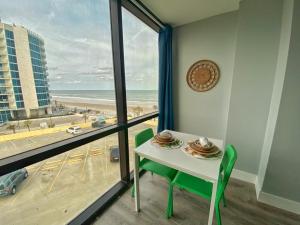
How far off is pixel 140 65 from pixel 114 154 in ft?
4.83

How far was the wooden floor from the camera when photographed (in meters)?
1.39

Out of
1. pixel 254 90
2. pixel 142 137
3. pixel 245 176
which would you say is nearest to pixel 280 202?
pixel 245 176

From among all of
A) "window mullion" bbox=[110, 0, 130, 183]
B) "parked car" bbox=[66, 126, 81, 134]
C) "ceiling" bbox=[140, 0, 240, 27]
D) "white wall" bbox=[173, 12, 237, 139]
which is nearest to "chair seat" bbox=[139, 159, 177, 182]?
"window mullion" bbox=[110, 0, 130, 183]

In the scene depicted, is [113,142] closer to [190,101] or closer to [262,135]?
[190,101]

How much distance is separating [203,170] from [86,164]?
4.07ft

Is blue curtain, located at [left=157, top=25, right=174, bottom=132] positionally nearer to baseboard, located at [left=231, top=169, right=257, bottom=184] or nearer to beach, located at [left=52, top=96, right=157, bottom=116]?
beach, located at [left=52, top=96, right=157, bottom=116]

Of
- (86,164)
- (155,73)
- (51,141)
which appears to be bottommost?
(86,164)

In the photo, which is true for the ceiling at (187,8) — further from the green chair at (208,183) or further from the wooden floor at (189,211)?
the wooden floor at (189,211)

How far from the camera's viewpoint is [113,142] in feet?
5.91

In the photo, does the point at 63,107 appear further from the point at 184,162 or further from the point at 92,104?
the point at 184,162

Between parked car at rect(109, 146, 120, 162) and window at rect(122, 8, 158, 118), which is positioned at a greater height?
window at rect(122, 8, 158, 118)

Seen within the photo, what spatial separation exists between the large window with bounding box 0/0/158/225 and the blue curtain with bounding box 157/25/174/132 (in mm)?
557

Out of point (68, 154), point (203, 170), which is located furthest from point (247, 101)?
point (68, 154)

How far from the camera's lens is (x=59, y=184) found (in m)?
1.35
